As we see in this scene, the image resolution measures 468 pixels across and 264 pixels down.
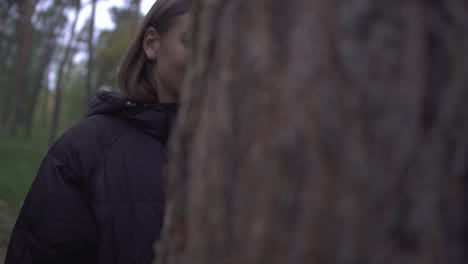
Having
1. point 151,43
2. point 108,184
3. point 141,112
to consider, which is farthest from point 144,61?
point 108,184

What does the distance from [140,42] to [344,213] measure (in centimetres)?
170

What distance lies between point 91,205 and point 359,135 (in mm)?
1395

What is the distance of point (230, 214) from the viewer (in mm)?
851

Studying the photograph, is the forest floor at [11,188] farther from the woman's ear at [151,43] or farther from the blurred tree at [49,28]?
the blurred tree at [49,28]

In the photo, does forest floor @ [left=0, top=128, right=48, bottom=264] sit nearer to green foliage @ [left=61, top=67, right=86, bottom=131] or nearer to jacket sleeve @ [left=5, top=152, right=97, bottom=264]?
jacket sleeve @ [left=5, top=152, right=97, bottom=264]

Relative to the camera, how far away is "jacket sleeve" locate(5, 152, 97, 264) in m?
1.88

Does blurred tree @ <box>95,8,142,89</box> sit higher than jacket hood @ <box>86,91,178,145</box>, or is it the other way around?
blurred tree @ <box>95,8,142,89</box>

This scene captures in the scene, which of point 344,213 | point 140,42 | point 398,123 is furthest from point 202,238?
point 140,42

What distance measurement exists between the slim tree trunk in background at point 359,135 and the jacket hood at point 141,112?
4.48ft

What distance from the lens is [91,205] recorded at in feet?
6.34

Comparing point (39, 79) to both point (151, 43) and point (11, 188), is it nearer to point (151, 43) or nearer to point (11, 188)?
point (11, 188)

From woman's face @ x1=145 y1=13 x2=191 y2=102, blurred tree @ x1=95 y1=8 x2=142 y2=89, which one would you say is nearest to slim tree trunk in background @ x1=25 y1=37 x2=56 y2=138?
blurred tree @ x1=95 y1=8 x2=142 y2=89

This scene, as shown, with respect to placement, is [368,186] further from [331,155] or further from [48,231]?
[48,231]

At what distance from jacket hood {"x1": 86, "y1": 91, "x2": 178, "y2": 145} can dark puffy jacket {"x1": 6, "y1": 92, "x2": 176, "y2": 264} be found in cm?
10
